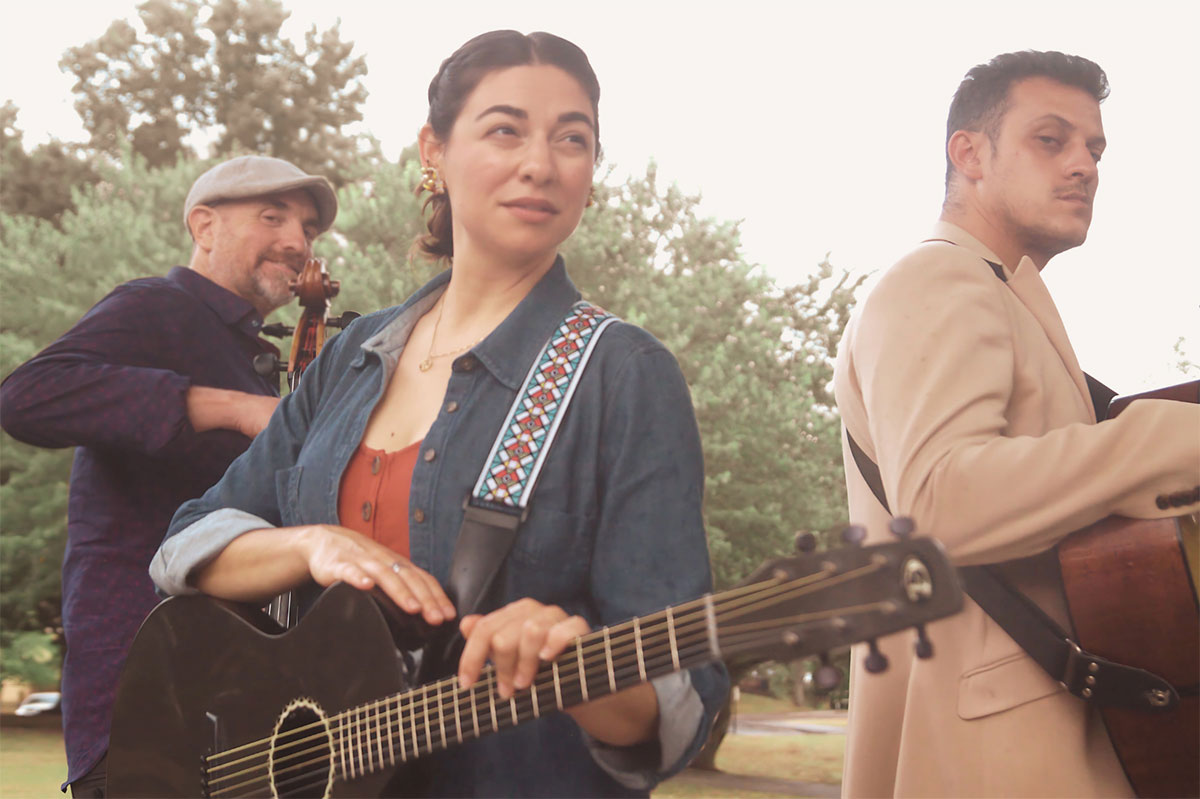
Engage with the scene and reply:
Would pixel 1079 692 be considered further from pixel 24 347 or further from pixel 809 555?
pixel 24 347

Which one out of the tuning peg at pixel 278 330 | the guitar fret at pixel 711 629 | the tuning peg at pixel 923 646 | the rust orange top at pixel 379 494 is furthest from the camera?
the tuning peg at pixel 278 330

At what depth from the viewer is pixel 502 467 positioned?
1585mm

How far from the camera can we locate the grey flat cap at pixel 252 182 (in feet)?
9.52

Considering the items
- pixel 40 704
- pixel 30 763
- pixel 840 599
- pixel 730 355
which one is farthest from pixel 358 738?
pixel 40 704

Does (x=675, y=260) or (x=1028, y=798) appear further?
(x=675, y=260)

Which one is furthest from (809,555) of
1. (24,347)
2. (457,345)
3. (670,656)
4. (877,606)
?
(24,347)

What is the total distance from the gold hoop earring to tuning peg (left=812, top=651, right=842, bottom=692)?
1.03m

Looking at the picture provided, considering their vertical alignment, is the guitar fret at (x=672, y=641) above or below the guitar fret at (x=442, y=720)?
above

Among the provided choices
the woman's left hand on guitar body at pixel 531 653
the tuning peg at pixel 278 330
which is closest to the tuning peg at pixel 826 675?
the woman's left hand on guitar body at pixel 531 653

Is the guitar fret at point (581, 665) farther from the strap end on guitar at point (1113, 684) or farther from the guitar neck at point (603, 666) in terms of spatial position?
the strap end on guitar at point (1113, 684)

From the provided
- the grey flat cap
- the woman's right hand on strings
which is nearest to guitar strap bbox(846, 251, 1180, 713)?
the woman's right hand on strings

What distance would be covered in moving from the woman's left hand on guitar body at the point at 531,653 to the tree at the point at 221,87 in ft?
33.4

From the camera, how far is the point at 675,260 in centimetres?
921

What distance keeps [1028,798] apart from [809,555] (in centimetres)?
67
